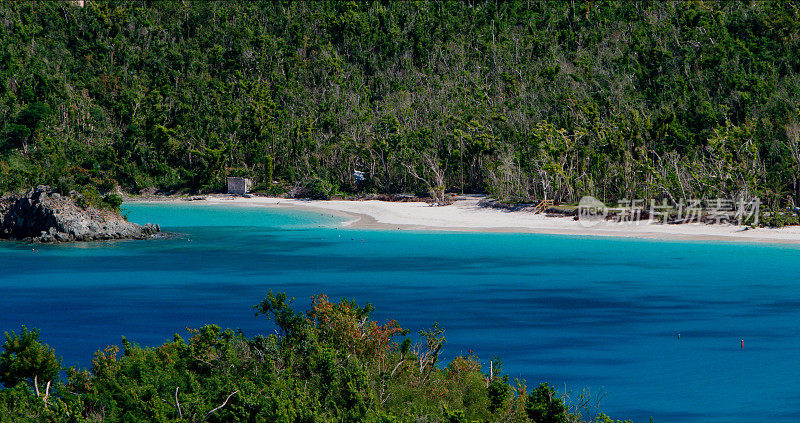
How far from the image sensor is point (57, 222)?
28.1 metres

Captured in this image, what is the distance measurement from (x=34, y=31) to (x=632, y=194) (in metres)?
48.6

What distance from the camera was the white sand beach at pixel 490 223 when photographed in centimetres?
2681

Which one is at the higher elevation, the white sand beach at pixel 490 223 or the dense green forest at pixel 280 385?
the white sand beach at pixel 490 223

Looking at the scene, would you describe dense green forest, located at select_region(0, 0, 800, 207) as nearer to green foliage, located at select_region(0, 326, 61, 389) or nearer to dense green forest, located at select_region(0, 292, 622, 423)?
dense green forest, located at select_region(0, 292, 622, 423)

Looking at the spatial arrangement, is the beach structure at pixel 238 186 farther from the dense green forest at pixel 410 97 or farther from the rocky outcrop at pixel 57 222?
the rocky outcrop at pixel 57 222

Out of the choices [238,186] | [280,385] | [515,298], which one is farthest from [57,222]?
[280,385]

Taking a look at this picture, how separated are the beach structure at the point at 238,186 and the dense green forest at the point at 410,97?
4.04ft

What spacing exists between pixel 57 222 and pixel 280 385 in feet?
70.8

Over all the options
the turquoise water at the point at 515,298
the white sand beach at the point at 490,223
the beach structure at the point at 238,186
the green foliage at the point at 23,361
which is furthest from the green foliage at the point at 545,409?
the beach structure at the point at 238,186

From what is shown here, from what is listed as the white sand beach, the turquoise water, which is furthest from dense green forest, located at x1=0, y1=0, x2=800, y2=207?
the turquoise water

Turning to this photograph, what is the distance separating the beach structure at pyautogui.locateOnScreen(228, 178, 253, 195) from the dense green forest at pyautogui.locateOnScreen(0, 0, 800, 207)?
1.23 meters

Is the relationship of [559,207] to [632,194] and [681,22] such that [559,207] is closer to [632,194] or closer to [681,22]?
[632,194]

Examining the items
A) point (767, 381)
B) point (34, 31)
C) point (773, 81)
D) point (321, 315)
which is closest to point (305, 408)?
point (321, 315)

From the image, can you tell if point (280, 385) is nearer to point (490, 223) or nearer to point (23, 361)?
point (23, 361)
